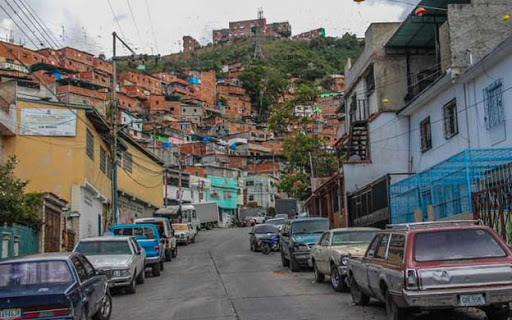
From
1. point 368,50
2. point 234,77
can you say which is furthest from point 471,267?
point 234,77

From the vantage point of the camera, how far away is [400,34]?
2945 cm

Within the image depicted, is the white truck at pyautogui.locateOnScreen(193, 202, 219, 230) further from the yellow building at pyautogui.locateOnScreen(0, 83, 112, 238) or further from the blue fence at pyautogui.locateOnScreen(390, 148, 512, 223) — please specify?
the blue fence at pyautogui.locateOnScreen(390, 148, 512, 223)

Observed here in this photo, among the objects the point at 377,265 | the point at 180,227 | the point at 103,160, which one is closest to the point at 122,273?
the point at 377,265

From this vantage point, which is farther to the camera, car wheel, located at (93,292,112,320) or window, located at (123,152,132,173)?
window, located at (123,152,132,173)

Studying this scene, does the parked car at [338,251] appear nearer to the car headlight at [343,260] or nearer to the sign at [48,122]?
the car headlight at [343,260]

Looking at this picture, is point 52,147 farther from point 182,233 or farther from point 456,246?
point 456,246

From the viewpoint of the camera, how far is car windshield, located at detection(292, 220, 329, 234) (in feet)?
73.3

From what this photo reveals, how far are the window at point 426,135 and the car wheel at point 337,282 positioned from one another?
12962 mm

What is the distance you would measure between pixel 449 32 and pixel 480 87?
3750 mm

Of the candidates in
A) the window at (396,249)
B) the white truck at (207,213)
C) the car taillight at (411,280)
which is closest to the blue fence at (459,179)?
the window at (396,249)

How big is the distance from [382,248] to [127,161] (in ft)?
133

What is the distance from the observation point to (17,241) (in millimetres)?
21156

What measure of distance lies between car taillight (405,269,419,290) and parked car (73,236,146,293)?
9.83 m

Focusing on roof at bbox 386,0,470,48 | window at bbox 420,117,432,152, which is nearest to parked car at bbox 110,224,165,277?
window at bbox 420,117,432,152
